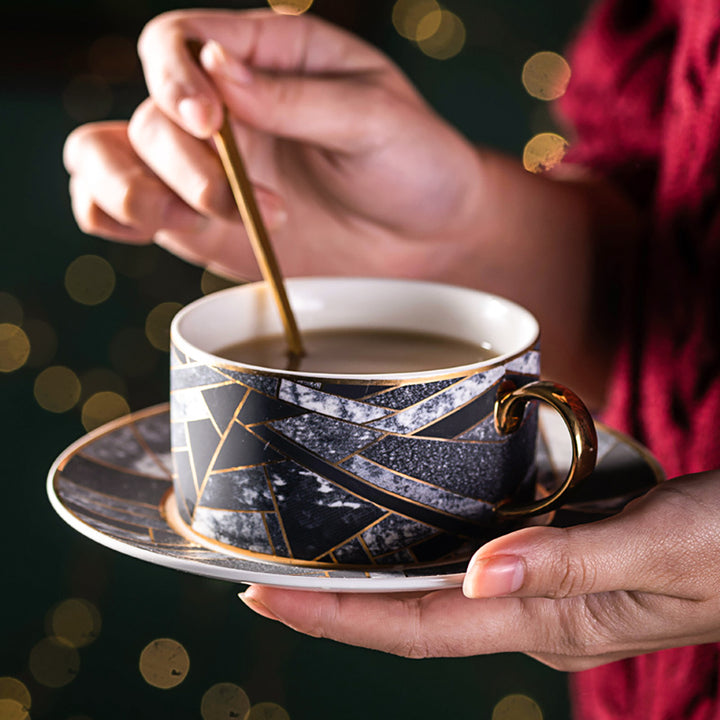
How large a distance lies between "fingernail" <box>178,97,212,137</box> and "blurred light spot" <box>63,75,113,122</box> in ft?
3.45

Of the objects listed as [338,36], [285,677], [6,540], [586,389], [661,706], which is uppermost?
[338,36]

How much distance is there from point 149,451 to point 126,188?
0.25 metres

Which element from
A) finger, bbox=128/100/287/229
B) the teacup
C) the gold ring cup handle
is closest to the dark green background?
finger, bbox=128/100/287/229

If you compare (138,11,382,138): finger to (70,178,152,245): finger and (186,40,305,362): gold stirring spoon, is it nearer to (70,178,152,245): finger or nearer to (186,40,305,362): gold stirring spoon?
(186,40,305,362): gold stirring spoon

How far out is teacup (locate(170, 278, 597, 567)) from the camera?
0.48m

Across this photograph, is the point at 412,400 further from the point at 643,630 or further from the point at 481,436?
the point at 643,630

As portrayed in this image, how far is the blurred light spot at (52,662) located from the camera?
5.67 ft

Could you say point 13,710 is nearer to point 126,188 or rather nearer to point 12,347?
point 12,347

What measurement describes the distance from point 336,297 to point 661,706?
47cm

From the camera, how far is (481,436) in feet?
1.69

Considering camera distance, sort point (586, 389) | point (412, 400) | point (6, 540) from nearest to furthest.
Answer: point (412, 400) < point (586, 389) < point (6, 540)

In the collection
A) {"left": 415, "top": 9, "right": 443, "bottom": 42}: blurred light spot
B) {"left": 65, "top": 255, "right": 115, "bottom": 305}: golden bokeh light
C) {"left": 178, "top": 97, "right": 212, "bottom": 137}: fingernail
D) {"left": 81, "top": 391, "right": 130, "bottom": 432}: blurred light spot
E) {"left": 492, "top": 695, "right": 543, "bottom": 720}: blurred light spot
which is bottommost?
{"left": 492, "top": 695, "right": 543, "bottom": 720}: blurred light spot

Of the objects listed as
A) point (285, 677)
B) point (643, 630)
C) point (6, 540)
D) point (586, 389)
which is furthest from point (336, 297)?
point (285, 677)

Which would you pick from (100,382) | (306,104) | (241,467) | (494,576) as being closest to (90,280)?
(100,382)
